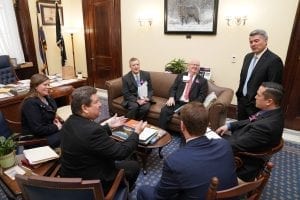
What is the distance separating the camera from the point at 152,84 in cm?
398

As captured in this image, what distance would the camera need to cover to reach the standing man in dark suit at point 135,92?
3.40m

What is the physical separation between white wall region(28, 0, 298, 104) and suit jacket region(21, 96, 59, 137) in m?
2.71

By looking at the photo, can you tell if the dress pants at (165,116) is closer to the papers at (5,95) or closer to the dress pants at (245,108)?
the dress pants at (245,108)

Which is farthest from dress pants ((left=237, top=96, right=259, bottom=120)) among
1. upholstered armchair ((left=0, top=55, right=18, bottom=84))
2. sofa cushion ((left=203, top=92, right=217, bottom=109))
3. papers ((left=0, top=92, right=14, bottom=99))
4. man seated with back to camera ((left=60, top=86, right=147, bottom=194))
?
upholstered armchair ((left=0, top=55, right=18, bottom=84))

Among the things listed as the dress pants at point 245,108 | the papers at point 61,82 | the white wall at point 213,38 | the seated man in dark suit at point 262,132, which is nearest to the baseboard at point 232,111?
the white wall at point 213,38

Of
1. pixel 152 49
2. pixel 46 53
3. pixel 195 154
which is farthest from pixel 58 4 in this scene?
pixel 195 154

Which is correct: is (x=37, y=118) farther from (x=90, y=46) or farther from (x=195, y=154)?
(x=90, y=46)

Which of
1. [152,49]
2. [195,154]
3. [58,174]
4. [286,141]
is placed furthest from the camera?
[152,49]

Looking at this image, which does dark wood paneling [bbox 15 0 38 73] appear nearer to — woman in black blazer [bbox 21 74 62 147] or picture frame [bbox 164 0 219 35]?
picture frame [bbox 164 0 219 35]

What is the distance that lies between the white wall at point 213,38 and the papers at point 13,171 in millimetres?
3337

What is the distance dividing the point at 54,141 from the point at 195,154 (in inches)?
68.2

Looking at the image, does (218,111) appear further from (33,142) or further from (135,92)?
(33,142)

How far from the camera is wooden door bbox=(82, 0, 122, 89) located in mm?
4898

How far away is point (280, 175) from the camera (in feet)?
8.13
